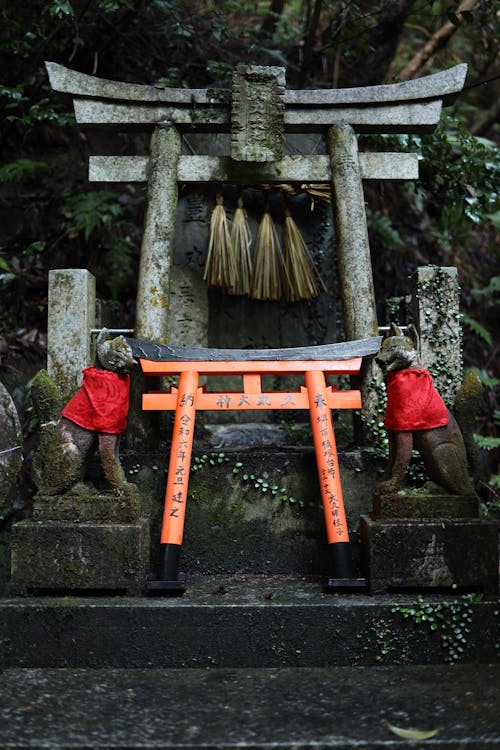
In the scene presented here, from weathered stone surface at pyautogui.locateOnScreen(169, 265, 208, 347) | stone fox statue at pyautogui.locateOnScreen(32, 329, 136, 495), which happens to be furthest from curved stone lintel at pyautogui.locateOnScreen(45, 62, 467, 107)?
stone fox statue at pyautogui.locateOnScreen(32, 329, 136, 495)

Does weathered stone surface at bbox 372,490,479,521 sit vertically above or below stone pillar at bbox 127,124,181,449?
below

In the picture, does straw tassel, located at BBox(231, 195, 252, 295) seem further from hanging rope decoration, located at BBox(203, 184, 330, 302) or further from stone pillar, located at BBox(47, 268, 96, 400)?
stone pillar, located at BBox(47, 268, 96, 400)

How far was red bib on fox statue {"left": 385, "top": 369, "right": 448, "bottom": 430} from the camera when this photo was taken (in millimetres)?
3814

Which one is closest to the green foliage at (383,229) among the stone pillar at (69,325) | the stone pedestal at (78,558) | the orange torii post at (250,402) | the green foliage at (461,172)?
the green foliage at (461,172)

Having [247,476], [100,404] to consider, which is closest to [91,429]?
[100,404]

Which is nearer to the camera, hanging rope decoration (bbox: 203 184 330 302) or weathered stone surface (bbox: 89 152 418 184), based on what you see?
weathered stone surface (bbox: 89 152 418 184)

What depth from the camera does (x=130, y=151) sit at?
26.3 feet

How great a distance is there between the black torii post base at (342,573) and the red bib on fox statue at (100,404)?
1.37 meters

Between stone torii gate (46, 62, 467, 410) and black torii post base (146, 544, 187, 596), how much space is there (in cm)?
166

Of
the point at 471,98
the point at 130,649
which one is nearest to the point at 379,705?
the point at 130,649

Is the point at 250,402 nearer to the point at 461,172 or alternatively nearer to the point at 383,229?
the point at 461,172

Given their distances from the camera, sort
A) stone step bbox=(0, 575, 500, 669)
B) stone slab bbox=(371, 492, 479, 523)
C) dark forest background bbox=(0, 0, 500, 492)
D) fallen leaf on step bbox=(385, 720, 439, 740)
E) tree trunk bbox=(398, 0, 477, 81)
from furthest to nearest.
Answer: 1. tree trunk bbox=(398, 0, 477, 81)
2. dark forest background bbox=(0, 0, 500, 492)
3. stone slab bbox=(371, 492, 479, 523)
4. stone step bbox=(0, 575, 500, 669)
5. fallen leaf on step bbox=(385, 720, 439, 740)

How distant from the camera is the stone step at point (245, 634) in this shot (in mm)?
3475

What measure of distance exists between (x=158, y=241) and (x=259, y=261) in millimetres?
1083
